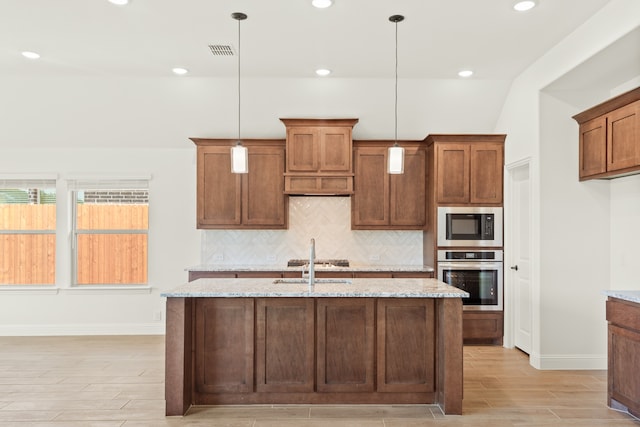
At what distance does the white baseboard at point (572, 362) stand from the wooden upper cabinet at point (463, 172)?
5.76 feet

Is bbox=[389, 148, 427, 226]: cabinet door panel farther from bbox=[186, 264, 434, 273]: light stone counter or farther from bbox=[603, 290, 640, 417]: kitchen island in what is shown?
bbox=[603, 290, 640, 417]: kitchen island

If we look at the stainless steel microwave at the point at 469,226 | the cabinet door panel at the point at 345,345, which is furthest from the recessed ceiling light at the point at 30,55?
the stainless steel microwave at the point at 469,226

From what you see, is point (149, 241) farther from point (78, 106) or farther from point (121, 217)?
point (78, 106)

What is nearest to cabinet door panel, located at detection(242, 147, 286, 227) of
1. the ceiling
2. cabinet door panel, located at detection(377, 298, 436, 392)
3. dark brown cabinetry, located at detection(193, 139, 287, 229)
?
dark brown cabinetry, located at detection(193, 139, 287, 229)

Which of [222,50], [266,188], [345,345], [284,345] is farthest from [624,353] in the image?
[222,50]

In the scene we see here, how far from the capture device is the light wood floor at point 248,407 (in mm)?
3064

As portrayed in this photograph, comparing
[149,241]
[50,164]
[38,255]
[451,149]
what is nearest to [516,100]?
[451,149]

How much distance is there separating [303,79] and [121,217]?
3.03m

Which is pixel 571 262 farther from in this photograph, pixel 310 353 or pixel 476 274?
pixel 310 353

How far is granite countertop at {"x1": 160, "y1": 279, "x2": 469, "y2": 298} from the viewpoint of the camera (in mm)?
3068

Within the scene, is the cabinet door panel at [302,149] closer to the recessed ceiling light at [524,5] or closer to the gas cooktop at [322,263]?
the gas cooktop at [322,263]

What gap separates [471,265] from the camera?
512 cm

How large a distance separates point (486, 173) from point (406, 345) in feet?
8.78

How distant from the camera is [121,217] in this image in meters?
5.88
